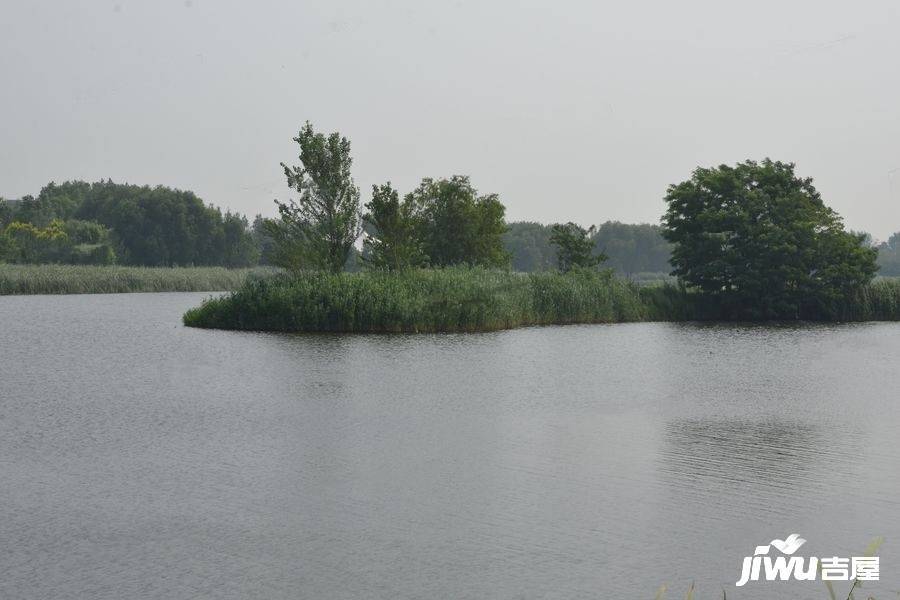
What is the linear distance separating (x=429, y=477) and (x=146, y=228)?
95.1 m

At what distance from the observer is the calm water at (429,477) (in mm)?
6809

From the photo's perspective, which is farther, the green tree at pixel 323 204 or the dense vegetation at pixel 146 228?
the dense vegetation at pixel 146 228

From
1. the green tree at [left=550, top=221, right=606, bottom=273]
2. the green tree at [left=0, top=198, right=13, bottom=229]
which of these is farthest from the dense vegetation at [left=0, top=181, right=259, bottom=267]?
the green tree at [left=550, top=221, right=606, bottom=273]

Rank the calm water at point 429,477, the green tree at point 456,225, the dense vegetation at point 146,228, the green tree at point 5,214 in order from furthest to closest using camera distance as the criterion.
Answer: the green tree at point 5,214 < the dense vegetation at point 146,228 < the green tree at point 456,225 < the calm water at point 429,477

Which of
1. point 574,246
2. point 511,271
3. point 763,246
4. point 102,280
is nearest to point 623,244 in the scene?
point 102,280

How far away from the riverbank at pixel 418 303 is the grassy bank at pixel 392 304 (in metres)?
0.03

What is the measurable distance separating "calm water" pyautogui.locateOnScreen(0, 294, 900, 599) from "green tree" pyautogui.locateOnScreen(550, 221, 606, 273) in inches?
1025

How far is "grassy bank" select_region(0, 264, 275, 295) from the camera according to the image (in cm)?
5941

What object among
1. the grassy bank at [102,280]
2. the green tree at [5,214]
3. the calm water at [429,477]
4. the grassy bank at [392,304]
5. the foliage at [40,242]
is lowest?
the calm water at [429,477]

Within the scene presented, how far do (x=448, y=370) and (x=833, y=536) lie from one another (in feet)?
41.1

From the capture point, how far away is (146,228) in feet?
328

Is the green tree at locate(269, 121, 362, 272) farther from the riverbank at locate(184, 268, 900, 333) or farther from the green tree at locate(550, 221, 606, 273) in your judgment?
the green tree at locate(550, 221, 606, 273)

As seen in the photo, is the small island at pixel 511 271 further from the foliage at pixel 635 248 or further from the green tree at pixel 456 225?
the foliage at pixel 635 248

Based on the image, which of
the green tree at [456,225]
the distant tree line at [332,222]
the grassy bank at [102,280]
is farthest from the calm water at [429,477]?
the grassy bank at [102,280]
